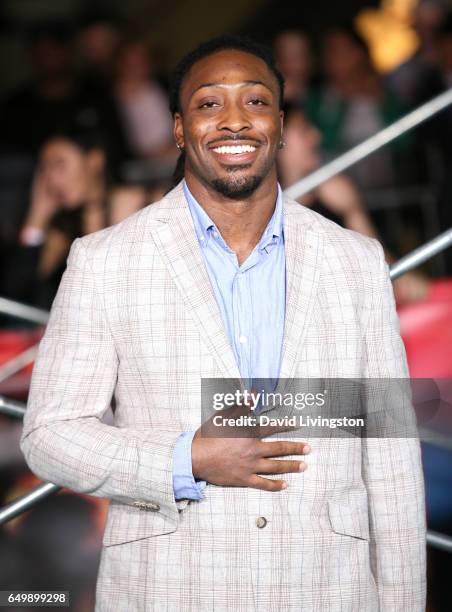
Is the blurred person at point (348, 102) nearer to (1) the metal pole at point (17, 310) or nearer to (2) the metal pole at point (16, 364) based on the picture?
(2) the metal pole at point (16, 364)

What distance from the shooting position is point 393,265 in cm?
226

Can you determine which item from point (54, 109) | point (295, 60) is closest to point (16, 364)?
point (54, 109)

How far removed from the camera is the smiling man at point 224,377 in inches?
66.6

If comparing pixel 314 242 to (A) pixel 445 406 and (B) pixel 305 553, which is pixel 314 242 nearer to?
(B) pixel 305 553

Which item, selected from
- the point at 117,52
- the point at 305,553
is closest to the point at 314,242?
the point at 305,553

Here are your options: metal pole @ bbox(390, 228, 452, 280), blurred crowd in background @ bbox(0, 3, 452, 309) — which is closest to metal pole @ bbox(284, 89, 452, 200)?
metal pole @ bbox(390, 228, 452, 280)

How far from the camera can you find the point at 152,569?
171cm

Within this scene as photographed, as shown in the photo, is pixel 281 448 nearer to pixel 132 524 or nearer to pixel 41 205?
pixel 132 524

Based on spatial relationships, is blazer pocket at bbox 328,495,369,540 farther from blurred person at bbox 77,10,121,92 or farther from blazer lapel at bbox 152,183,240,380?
blurred person at bbox 77,10,121,92

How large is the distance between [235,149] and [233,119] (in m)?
0.06

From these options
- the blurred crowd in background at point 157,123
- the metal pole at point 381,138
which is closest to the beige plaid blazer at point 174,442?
the metal pole at point 381,138

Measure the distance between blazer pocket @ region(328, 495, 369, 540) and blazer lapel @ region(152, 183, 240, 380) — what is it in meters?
0.30

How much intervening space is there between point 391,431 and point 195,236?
0.53m

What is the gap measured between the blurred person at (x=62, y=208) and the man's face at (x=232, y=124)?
2408 millimetres
